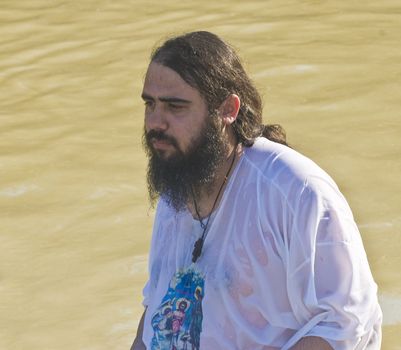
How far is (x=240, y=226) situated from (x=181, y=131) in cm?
26

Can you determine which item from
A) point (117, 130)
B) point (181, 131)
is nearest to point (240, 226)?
point (181, 131)

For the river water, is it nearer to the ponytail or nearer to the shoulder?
the ponytail

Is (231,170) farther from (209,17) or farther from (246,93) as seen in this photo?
(209,17)

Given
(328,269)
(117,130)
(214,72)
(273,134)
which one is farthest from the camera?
(117,130)

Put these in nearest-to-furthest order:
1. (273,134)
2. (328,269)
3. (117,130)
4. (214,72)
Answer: (328,269) → (214,72) → (273,134) → (117,130)

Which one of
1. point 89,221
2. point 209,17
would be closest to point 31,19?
point 209,17

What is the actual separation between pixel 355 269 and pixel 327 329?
145mm

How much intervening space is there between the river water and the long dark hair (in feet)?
5.41

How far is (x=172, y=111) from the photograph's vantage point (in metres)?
2.89

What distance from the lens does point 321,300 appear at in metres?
2.73

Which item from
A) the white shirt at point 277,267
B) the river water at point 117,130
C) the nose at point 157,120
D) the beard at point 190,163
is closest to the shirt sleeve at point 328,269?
the white shirt at point 277,267

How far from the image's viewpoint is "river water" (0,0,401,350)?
4887mm

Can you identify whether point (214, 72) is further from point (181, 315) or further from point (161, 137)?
point (181, 315)

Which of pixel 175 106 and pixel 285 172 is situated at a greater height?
pixel 175 106
